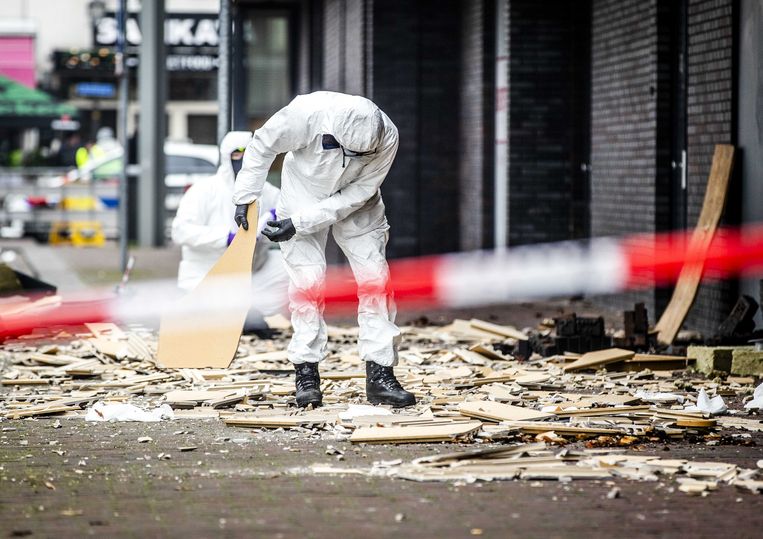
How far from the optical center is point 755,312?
11.0 metres

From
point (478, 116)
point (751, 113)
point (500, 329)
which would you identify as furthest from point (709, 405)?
point (478, 116)

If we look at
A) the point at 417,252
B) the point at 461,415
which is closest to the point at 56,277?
the point at 417,252

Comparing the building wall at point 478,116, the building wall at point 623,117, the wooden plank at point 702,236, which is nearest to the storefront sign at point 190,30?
the building wall at point 478,116

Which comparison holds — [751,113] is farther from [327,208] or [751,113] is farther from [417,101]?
[417,101]

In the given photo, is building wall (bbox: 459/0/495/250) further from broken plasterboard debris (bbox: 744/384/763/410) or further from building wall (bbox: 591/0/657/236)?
broken plasterboard debris (bbox: 744/384/763/410)

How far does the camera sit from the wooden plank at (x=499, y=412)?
8.09 metres

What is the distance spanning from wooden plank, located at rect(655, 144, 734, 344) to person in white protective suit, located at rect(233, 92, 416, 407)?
11.4 feet

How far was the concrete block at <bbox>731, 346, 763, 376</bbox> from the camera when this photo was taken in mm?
9914

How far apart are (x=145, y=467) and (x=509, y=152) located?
9.99 meters

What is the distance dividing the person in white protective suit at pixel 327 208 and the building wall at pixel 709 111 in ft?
13.0

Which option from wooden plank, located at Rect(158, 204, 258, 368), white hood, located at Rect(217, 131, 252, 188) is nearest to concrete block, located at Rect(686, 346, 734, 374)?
wooden plank, located at Rect(158, 204, 258, 368)

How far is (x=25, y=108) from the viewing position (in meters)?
33.4

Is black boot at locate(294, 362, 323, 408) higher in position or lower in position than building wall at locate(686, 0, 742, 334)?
lower

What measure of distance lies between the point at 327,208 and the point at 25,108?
85.3ft
